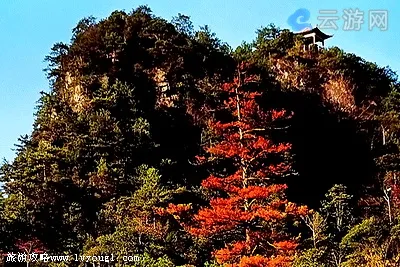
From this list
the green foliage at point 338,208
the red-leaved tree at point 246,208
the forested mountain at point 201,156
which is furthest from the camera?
the green foliage at point 338,208

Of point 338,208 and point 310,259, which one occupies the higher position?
point 338,208

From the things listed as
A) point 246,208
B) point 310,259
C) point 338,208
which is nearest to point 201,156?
point 338,208

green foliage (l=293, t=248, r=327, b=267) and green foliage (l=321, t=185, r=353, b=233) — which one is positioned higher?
green foliage (l=321, t=185, r=353, b=233)

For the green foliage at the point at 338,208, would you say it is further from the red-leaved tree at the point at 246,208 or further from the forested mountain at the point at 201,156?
the red-leaved tree at the point at 246,208

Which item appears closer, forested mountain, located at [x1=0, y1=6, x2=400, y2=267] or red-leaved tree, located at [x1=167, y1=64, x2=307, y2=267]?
red-leaved tree, located at [x1=167, y1=64, x2=307, y2=267]

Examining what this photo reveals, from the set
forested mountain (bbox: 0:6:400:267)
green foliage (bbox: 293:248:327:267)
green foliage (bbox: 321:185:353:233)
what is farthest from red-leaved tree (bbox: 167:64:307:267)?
green foliage (bbox: 321:185:353:233)

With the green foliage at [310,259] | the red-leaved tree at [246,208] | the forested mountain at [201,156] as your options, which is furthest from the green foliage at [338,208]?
the red-leaved tree at [246,208]

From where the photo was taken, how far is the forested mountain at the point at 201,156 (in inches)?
543

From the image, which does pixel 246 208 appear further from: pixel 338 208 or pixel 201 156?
pixel 338 208

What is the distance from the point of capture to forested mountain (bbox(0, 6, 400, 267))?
13.8m

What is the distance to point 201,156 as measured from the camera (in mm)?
20766

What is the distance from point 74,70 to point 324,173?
11504 millimetres

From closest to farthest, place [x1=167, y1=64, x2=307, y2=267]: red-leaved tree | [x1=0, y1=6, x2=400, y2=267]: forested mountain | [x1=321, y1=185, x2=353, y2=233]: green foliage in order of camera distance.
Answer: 1. [x1=167, y1=64, x2=307, y2=267]: red-leaved tree
2. [x1=0, y1=6, x2=400, y2=267]: forested mountain
3. [x1=321, y1=185, x2=353, y2=233]: green foliage

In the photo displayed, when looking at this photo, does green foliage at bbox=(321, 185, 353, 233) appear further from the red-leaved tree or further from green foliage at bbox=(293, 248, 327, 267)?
the red-leaved tree
